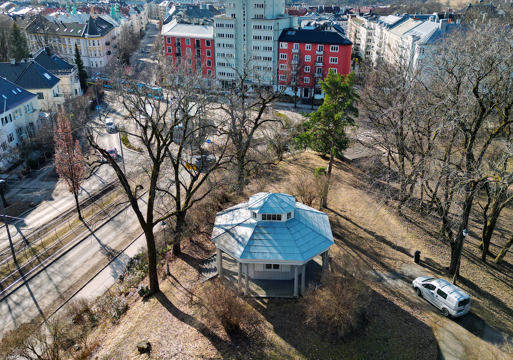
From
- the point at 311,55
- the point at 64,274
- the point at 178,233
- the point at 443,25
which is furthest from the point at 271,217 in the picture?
the point at 443,25

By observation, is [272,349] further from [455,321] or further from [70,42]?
[70,42]

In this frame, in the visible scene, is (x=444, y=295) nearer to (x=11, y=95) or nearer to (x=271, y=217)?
(x=271, y=217)

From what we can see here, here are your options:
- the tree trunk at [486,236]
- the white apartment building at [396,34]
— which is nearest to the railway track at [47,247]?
the tree trunk at [486,236]

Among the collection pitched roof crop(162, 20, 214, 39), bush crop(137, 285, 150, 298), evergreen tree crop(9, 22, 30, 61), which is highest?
pitched roof crop(162, 20, 214, 39)

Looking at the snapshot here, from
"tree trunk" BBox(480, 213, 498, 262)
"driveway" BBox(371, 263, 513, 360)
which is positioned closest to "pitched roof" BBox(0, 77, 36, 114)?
"driveway" BBox(371, 263, 513, 360)

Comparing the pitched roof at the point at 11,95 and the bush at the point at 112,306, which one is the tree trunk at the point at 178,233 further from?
the pitched roof at the point at 11,95

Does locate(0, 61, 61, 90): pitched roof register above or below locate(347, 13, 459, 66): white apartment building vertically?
below

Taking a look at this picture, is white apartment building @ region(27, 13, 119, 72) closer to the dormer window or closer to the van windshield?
the dormer window

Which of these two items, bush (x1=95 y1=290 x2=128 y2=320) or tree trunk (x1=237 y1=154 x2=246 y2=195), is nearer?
bush (x1=95 y1=290 x2=128 y2=320)
